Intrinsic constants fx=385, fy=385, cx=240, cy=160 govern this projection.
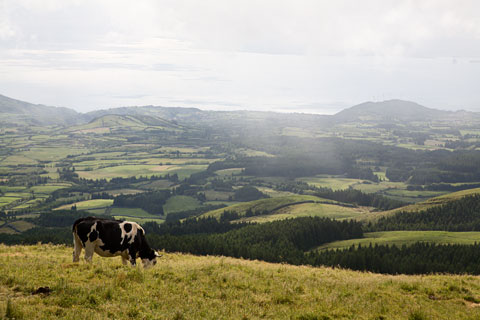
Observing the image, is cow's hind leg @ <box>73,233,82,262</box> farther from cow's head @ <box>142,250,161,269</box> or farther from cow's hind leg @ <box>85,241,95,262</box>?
cow's head @ <box>142,250,161,269</box>

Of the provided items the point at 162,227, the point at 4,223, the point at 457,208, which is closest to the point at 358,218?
the point at 457,208

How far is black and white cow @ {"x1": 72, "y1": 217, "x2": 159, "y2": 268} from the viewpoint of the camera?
83.7ft

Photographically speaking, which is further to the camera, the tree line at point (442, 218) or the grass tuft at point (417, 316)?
the tree line at point (442, 218)

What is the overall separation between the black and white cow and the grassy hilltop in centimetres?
194

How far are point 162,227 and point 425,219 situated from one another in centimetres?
12696

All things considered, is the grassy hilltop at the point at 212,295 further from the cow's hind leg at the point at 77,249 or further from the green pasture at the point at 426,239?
the green pasture at the point at 426,239

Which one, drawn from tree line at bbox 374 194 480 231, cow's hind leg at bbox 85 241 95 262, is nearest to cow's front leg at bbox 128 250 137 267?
cow's hind leg at bbox 85 241 95 262

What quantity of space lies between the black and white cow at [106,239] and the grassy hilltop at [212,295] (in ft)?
6.36

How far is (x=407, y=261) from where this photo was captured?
289ft

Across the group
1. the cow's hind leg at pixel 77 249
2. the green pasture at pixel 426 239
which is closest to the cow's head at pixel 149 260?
the cow's hind leg at pixel 77 249

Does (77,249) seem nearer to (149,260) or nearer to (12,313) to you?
(149,260)

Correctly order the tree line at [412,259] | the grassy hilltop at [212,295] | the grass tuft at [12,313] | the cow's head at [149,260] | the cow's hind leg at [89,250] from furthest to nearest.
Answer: the tree line at [412,259] < the cow's head at [149,260] < the cow's hind leg at [89,250] < the grassy hilltop at [212,295] < the grass tuft at [12,313]

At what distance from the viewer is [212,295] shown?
776 inches

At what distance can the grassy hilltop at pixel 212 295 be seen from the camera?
16.7m
